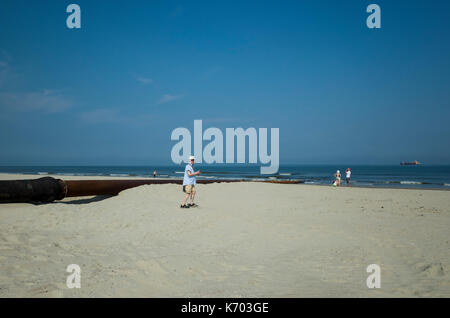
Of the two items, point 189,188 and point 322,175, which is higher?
point 189,188

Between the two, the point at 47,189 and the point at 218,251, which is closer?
the point at 218,251

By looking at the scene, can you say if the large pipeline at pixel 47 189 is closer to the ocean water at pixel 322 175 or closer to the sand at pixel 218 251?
the sand at pixel 218 251

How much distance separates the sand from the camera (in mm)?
→ 3742

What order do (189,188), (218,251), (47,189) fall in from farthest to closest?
(47,189) < (189,188) < (218,251)

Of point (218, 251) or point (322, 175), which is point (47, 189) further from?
point (322, 175)

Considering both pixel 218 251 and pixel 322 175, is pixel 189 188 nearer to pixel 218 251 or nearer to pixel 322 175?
pixel 218 251

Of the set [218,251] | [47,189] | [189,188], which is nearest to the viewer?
[218,251]

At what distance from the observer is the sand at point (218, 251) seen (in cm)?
374

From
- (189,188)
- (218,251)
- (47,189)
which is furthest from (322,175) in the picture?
(218,251)

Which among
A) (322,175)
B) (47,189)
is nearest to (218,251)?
(47,189)

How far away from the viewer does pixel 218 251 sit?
5426 mm

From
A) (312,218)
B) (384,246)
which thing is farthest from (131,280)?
(312,218)
